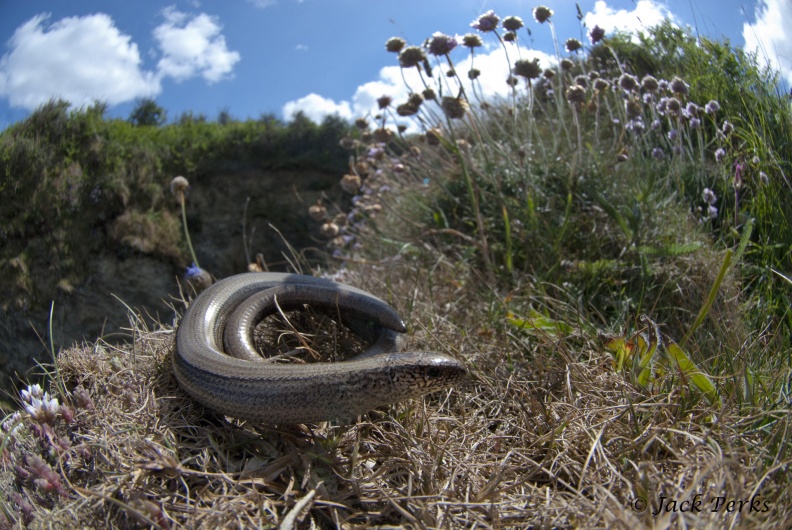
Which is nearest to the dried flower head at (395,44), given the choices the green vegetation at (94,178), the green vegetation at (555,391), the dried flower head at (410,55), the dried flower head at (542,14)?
the green vegetation at (555,391)

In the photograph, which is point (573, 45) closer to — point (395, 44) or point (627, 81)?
point (627, 81)

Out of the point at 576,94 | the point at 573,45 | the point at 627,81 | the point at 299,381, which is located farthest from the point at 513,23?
the point at 299,381

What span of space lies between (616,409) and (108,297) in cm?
353

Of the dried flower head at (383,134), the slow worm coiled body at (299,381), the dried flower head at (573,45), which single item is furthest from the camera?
the dried flower head at (383,134)

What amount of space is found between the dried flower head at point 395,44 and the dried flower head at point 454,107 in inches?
17.1

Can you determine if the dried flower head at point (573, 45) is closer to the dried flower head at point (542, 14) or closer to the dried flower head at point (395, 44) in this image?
→ the dried flower head at point (542, 14)

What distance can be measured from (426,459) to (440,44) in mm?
2079

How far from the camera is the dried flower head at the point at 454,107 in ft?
8.76

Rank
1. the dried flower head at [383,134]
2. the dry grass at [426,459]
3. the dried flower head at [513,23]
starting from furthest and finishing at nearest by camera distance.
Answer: the dried flower head at [383,134]
the dried flower head at [513,23]
the dry grass at [426,459]

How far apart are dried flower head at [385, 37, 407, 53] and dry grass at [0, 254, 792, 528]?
1.80m

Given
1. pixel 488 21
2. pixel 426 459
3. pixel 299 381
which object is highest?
pixel 488 21

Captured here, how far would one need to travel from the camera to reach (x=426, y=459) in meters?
1.53

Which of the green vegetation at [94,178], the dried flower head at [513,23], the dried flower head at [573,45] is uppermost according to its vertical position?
the dried flower head at [513,23]

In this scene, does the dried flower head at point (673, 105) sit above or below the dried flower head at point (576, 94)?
below
